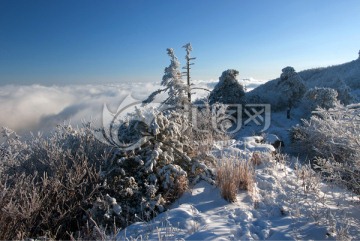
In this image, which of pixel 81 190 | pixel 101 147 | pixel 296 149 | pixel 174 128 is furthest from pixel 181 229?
pixel 296 149

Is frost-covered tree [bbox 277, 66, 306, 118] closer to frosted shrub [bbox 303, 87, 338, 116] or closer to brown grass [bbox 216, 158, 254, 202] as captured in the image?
frosted shrub [bbox 303, 87, 338, 116]

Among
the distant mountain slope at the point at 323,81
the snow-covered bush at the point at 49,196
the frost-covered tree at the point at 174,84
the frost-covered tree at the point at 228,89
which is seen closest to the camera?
the snow-covered bush at the point at 49,196

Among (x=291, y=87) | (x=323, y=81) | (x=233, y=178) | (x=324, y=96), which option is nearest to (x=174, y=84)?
(x=233, y=178)

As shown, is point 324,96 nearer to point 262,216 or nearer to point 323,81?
point 323,81

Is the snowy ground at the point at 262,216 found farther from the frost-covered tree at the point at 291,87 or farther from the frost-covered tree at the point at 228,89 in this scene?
the frost-covered tree at the point at 291,87

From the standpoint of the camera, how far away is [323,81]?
34.2 m

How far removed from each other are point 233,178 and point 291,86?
78.2 feet

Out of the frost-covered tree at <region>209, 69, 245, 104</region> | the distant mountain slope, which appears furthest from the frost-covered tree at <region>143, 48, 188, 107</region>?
the distant mountain slope

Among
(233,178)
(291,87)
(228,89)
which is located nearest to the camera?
(233,178)

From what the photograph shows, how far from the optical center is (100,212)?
394 centimetres

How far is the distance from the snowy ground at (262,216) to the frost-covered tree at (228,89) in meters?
19.0

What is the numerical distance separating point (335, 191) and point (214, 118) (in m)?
5.09

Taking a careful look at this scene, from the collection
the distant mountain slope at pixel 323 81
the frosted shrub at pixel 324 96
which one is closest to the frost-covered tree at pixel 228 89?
the distant mountain slope at pixel 323 81

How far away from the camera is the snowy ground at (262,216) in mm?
3357
